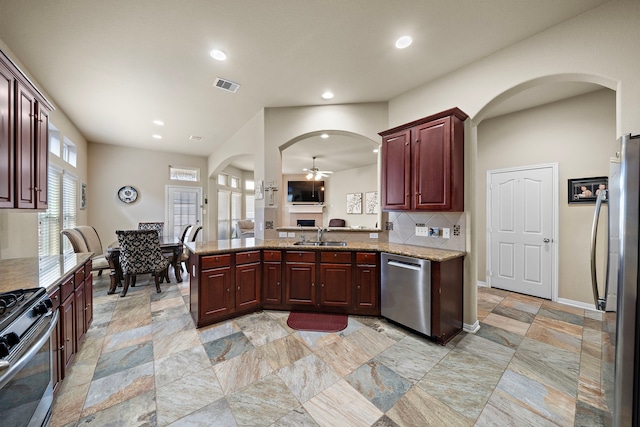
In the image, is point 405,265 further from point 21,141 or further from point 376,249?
point 21,141

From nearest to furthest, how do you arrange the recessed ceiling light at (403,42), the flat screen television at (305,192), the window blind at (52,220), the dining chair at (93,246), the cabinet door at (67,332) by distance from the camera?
the cabinet door at (67,332)
the recessed ceiling light at (403,42)
the window blind at (52,220)
the dining chair at (93,246)
the flat screen television at (305,192)

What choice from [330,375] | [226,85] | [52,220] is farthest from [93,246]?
[330,375]

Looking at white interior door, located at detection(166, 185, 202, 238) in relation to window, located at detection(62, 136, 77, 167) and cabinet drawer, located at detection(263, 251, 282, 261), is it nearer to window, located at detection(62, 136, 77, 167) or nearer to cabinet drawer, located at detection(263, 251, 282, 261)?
window, located at detection(62, 136, 77, 167)

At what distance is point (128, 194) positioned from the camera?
19.4 ft

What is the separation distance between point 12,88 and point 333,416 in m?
3.29

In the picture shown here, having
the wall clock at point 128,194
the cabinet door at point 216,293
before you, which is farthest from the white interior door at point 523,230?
the wall clock at point 128,194

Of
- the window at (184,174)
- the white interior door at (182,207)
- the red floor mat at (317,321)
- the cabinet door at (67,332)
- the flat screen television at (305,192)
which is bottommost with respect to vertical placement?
the red floor mat at (317,321)

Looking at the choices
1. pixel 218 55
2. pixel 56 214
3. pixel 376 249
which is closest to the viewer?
pixel 218 55

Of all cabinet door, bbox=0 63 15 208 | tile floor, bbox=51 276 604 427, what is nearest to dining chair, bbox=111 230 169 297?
tile floor, bbox=51 276 604 427

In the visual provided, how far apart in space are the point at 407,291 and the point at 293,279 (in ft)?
4.54

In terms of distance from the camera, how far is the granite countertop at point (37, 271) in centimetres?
153

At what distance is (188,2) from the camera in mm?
1824

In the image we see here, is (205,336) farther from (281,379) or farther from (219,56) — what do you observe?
(219,56)

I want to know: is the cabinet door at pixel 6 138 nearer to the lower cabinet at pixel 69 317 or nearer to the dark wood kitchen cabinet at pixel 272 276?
the lower cabinet at pixel 69 317
